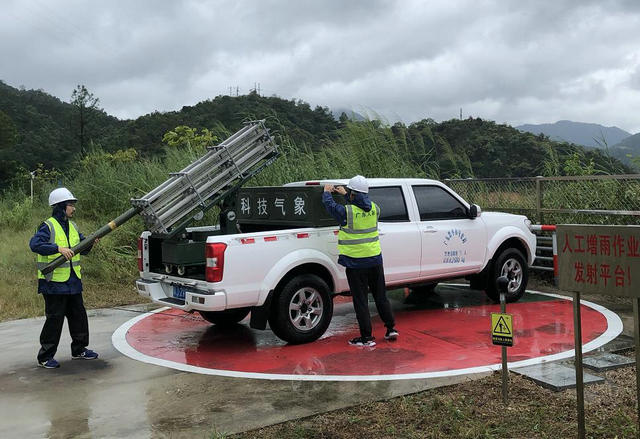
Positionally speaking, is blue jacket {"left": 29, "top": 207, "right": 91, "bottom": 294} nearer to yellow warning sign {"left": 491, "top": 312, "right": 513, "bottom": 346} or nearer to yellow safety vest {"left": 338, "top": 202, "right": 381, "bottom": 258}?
yellow safety vest {"left": 338, "top": 202, "right": 381, "bottom": 258}

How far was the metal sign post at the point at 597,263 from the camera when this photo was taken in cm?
369

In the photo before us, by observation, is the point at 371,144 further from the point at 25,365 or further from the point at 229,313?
the point at 25,365

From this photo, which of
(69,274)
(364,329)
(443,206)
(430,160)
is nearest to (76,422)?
(69,274)

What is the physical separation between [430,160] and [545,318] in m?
5.58

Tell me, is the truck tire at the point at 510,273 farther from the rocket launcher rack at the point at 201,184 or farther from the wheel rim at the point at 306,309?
the rocket launcher rack at the point at 201,184

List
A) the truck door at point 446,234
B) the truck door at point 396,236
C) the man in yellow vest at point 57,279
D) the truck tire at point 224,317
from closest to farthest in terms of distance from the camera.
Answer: the man in yellow vest at point 57,279 < the truck door at point 396,236 < the truck tire at point 224,317 < the truck door at point 446,234

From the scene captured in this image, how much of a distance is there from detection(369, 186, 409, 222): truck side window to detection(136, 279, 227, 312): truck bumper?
2342 millimetres

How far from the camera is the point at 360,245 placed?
6496mm

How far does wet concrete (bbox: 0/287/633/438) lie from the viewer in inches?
176

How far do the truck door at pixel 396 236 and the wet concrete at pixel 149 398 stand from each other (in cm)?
221

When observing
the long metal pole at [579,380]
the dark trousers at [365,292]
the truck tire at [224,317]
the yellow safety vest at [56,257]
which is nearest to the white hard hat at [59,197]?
the yellow safety vest at [56,257]

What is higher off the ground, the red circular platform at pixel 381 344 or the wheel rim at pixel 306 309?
the wheel rim at pixel 306 309

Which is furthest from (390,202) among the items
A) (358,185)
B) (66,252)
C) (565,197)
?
(565,197)

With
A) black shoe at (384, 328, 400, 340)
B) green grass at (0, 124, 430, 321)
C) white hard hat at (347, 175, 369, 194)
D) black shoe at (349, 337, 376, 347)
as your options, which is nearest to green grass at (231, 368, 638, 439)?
black shoe at (349, 337, 376, 347)
